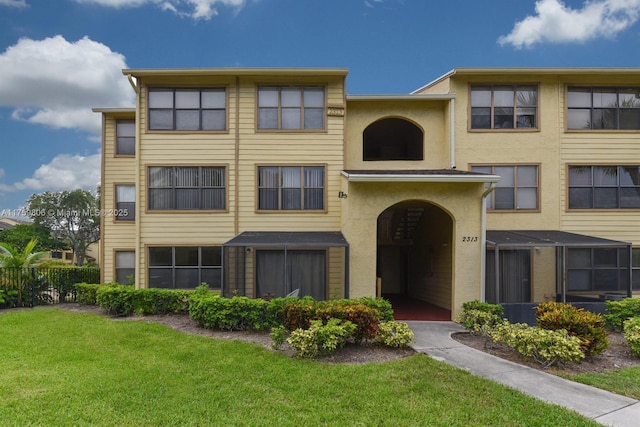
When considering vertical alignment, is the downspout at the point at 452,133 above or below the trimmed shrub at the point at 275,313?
above

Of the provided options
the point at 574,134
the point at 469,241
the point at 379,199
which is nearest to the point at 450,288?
the point at 469,241

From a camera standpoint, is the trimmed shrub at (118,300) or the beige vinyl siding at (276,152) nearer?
the trimmed shrub at (118,300)

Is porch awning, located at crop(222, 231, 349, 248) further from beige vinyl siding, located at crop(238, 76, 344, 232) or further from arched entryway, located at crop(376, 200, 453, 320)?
arched entryway, located at crop(376, 200, 453, 320)

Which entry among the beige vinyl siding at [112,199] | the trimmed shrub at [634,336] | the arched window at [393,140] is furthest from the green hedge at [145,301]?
the trimmed shrub at [634,336]

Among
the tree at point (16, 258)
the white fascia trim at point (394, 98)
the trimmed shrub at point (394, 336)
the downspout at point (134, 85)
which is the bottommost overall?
the trimmed shrub at point (394, 336)

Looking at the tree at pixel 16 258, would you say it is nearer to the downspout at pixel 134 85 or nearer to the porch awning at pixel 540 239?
the downspout at pixel 134 85

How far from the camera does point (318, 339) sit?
721cm

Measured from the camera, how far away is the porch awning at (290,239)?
424 inches

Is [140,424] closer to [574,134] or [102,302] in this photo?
[102,302]

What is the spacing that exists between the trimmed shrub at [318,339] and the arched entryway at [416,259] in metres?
4.21

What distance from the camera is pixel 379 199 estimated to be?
36.5 feet

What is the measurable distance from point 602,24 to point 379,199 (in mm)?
18135

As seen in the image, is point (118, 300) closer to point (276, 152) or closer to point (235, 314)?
point (235, 314)

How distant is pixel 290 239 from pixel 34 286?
10.0m
